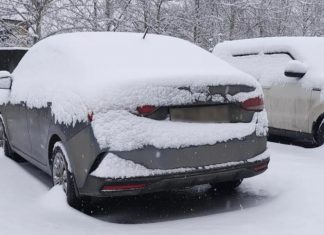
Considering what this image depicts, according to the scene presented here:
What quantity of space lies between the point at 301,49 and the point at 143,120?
470cm

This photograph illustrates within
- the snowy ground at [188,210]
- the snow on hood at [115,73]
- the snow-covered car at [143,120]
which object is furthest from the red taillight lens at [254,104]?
the snowy ground at [188,210]

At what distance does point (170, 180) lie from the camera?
3.86m

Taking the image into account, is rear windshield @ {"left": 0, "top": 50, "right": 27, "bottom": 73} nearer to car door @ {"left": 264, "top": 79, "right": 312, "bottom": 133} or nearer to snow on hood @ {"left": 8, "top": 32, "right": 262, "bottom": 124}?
snow on hood @ {"left": 8, "top": 32, "right": 262, "bottom": 124}

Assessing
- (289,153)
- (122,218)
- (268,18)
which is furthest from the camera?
(268,18)

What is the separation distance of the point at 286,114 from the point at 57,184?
4.34 m

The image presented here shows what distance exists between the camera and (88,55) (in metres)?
4.45

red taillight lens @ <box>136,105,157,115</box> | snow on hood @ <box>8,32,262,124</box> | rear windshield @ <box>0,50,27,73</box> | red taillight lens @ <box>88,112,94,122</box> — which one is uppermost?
snow on hood @ <box>8,32,262,124</box>

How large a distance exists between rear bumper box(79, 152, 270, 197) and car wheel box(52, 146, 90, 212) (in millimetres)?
174

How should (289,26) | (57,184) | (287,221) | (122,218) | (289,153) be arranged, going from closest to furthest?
1. (287,221)
2. (122,218)
3. (57,184)
4. (289,153)
5. (289,26)

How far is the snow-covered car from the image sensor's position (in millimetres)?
3760

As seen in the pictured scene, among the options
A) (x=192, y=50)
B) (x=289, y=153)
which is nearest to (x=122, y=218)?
(x=192, y=50)

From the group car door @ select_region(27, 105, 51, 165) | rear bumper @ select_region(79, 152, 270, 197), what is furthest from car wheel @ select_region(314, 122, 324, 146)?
car door @ select_region(27, 105, 51, 165)

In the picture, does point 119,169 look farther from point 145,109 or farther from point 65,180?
point 65,180

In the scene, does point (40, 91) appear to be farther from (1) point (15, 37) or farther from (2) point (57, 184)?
(1) point (15, 37)
